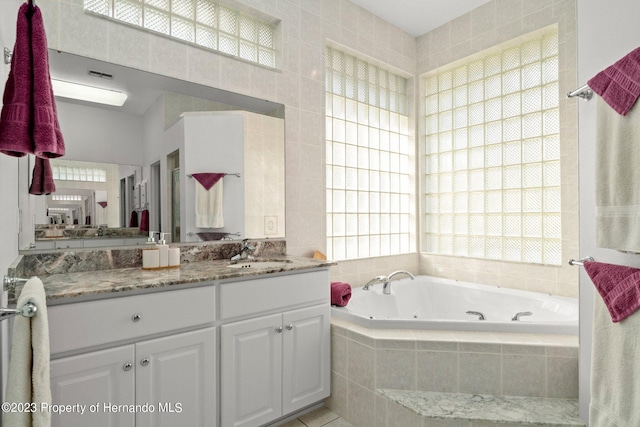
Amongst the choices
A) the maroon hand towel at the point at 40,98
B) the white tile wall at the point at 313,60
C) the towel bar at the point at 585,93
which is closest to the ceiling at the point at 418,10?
the white tile wall at the point at 313,60

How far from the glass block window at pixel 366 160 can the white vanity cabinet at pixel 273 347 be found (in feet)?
3.14

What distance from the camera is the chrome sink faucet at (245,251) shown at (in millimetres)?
2228

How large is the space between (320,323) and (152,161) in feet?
4.27

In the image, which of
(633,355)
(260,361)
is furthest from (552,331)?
(260,361)

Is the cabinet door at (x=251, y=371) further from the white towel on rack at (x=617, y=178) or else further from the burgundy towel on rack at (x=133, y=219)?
→ the white towel on rack at (x=617, y=178)

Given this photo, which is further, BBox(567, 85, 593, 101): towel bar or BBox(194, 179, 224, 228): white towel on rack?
BBox(194, 179, 224, 228): white towel on rack

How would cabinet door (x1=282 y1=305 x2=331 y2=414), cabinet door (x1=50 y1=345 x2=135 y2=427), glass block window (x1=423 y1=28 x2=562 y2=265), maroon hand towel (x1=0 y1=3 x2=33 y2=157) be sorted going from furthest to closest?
glass block window (x1=423 y1=28 x2=562 y2=265) < cabinet door (x1=282 y1=305 x2=331 y2=414) < cabinet door (x1=50 y1=345 x2=135 y2=427) < maroon hand towel (x1=0 y1=3 x2=33 y2=157)

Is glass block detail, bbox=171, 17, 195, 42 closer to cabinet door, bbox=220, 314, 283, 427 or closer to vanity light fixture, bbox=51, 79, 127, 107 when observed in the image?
vanity light fixture, bbox=51, 79, 127, 107

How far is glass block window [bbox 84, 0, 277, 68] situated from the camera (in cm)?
197

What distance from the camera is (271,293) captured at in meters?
1.82

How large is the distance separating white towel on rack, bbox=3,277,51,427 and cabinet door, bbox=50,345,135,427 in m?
0.55

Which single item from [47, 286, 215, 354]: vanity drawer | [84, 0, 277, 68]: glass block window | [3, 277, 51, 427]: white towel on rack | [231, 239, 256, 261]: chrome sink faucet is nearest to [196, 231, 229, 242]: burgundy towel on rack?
[231, 239, 256, 261]: chrome sink faucet

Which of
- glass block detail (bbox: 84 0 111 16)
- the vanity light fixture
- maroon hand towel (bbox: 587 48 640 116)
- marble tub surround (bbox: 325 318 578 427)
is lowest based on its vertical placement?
marble tub surround (bbox: 325 318 578 427)

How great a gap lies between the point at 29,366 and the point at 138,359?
2.23ft
